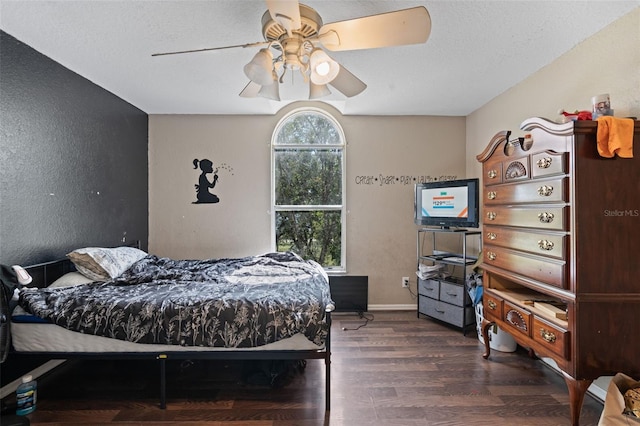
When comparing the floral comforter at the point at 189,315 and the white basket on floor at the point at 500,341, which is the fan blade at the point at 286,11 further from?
the white basket on floor at the point at 500,341

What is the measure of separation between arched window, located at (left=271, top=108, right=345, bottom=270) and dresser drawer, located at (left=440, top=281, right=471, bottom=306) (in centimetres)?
119

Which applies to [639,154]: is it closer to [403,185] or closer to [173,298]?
[403,185]

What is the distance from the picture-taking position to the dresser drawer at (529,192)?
1727 millimetres

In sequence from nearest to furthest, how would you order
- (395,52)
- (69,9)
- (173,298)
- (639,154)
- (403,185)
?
(639,154) < (69,9) < (173,298) < (395,52) < (403,185)

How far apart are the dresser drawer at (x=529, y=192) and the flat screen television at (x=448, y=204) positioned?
588 mm

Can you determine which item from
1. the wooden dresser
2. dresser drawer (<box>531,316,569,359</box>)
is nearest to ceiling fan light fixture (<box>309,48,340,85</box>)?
the wooden dresser

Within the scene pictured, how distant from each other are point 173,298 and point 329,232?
2219 mm

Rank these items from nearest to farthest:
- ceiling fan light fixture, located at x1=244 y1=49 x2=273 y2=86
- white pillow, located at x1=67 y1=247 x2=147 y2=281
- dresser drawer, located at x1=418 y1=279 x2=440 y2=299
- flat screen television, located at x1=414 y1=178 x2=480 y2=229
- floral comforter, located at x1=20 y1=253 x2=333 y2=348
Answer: ceiling fan light fixture, located at x1=244 y1=49 x2=273 y2=86
floral comforter, located at x1=20 y1=253 x2=333 y2=348
white pillow, located at x1=67 y1=247 x2=147 y2=281
flat screen television, located at x1=414 y1=178 x2=480 y2=229
dresser drawer, located at x1=418 y1=279 x2=440 y2=299

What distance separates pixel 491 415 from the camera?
1.86 meters

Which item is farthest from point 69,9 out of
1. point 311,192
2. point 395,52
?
point 311,192

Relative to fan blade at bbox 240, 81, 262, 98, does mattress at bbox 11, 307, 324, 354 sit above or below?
below

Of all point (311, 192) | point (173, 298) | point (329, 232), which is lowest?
point (173, 298)

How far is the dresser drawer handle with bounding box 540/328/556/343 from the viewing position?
1.78 m

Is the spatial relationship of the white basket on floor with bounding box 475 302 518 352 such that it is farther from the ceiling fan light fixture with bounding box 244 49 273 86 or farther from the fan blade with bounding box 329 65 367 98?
the ceiling fan light fixture with bounding box 244 49 273 86
